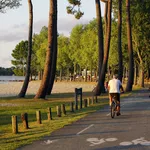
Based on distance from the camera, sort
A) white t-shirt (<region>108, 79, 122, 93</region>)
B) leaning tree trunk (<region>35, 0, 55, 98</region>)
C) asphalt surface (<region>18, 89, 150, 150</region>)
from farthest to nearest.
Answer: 1. leaning tree trunk (<region>35, 0, 55, 98</region>)
2. white t-shirt (<region>108, 79, 122, 93</region>)
3. asphalt surface (<region>18, 89, 150, 150</region>)

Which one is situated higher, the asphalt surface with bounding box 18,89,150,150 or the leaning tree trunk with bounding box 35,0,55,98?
the leaning tree trunk with bounding box 35,0,55,98

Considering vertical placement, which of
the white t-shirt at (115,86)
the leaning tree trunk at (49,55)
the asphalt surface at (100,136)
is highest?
the leaning tree trunk at (49,55)

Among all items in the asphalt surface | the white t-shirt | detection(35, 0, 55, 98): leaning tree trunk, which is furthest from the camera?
detection(35, 0, 55, 98): leaning tree trunk

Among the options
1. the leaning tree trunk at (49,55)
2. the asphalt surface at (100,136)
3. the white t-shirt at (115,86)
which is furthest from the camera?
the leaning tree trunk at (49,55)

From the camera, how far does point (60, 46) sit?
110125 mm

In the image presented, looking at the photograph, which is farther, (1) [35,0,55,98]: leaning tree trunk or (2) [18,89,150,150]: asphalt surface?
(1) [35,0,55,98]: leaning tree trunk

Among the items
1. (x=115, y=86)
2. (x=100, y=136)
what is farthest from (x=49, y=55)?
(x=100, y=136)

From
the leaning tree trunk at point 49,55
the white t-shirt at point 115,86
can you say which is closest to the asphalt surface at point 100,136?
the white t-shirt at point 115,86

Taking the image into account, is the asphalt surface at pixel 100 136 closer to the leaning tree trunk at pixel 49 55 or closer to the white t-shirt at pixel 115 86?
the white t-shirt at pixel 115 86

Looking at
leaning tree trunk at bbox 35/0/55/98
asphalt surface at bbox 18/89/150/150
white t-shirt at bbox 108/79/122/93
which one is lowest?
asphalt surface at bbox 18/89/150/150

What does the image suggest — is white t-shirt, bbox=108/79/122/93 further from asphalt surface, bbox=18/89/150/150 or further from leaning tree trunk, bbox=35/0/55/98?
leaning tree trunk, bbox=35/0/55/98

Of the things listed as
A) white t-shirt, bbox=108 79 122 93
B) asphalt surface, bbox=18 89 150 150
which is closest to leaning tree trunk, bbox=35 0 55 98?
white t-shirt, bbox=108 79 122 93

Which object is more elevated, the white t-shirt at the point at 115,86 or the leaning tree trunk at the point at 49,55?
the leaning tree trunk at the point at 49,55

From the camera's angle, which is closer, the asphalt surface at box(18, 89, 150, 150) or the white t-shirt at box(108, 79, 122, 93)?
the asphalt surface at box(18, 89, 150, 150)
